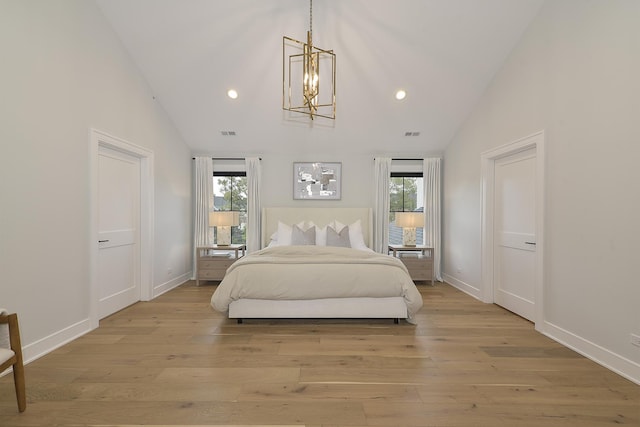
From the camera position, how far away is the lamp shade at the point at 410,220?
17.1 ft

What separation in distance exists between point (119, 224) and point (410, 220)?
4114 millimetres

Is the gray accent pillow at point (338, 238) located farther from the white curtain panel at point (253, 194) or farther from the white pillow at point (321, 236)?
the white curtain panel at point (253, 194)

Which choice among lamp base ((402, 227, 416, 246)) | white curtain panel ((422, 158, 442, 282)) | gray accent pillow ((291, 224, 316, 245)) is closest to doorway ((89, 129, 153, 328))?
gray accent pillow ((291, 224, 316, 245))

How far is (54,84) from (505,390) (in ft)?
13.9

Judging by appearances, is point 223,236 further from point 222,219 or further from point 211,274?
point 211,274

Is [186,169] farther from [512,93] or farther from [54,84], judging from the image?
[512,93]

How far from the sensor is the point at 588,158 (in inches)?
105

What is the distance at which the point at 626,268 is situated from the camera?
2.35m

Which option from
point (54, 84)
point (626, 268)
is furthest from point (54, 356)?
point (626, 268)

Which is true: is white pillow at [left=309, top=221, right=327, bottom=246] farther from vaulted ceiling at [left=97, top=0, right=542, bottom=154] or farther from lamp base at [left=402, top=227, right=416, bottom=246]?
vaulted ceiling at [left=97, top=0, right=542, bottom=154]

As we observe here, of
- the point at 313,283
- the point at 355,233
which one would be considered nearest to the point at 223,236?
the point at 355,233

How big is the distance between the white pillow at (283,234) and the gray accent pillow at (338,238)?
0.60 meters

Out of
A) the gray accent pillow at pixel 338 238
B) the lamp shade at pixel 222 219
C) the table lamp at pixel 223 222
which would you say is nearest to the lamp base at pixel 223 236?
the table lamp at pixel 223 222

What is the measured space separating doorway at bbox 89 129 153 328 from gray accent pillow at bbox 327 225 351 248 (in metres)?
2.49
